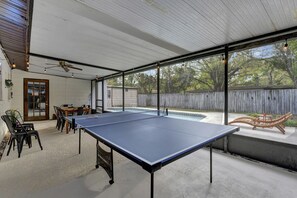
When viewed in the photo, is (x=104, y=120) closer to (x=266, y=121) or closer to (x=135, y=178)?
(x=135, y=178)

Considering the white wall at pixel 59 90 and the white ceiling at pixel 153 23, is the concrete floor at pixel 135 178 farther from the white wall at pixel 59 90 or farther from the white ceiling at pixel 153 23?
the white wall at pixel 59 90

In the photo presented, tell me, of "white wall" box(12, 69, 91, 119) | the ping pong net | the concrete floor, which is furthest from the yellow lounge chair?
"white wall" box(12, 69, 91, 119)

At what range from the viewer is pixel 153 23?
2561mm

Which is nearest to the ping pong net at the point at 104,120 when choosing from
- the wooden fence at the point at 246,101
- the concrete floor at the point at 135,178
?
the concrete floor at the point at 135,178

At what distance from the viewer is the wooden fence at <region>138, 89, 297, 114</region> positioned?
3049 mm

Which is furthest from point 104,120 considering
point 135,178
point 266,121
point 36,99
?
point 36,99

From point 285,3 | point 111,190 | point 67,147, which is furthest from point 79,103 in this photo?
point 285,3

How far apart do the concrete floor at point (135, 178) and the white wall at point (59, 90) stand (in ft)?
17.9

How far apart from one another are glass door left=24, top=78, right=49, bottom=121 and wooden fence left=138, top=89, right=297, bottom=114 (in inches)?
266

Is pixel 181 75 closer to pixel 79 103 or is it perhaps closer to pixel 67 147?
pixel 67 147

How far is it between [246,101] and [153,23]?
9.68ft

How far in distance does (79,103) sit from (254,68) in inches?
362

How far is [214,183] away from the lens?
7.54ft

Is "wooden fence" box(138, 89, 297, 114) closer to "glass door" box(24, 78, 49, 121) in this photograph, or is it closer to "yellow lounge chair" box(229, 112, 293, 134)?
"yellow lounge chair" box(229, 112, 293, 134)
